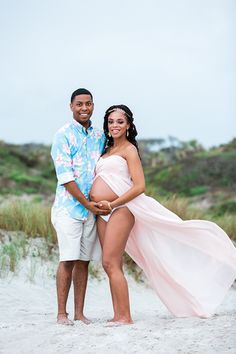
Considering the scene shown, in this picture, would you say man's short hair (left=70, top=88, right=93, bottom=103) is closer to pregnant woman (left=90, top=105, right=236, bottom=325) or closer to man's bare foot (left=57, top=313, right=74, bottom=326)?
pregnant woman (left=90, top=105, right=236, bottom=325)

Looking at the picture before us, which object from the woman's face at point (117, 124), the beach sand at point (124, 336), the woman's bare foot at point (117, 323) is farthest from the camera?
the woman's face at point (117, 124)

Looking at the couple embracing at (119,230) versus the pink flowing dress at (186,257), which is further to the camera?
the pink flowing dress at (186,257)

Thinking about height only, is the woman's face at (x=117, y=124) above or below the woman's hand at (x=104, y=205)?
above

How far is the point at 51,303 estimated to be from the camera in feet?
27.1

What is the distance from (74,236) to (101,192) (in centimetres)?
45

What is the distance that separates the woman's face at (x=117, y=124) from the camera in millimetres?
5941

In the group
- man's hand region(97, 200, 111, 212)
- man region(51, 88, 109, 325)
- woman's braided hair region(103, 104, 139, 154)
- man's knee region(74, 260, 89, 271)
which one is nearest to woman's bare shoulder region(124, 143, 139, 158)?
woman's braided hair region(103, 104, 139, 154)

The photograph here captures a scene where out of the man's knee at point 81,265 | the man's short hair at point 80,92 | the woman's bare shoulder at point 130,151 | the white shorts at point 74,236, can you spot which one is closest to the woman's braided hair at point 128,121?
the woman's bare shoulder at point 130,151

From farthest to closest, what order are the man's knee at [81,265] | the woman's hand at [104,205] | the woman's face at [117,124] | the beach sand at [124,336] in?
1. the man's knee at [81,265]
2. the woman's face at [117,124]
3. the woman's hand at [104,205]
4. the beach sand at [124,336]

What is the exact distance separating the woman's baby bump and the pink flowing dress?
38 cm

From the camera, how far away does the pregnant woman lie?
5844 millimetres

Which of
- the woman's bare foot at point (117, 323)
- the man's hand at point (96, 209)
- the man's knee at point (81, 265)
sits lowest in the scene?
the woman's bare foot at point (117, 323)

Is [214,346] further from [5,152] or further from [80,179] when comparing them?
[5,152]

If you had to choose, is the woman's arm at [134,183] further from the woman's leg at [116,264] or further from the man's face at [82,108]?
the man's face at [82,108]
